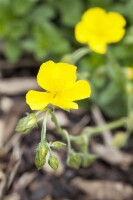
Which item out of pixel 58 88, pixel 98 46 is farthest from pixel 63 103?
pixel 98 46

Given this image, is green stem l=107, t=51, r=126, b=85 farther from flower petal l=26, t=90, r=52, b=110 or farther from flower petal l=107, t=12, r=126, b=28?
flower petal l=26, t=90, r=52, b=110

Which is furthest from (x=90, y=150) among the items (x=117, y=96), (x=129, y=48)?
(x=129, y=48)

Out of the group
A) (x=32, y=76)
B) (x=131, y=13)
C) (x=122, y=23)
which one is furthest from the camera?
(x=32, y=76)

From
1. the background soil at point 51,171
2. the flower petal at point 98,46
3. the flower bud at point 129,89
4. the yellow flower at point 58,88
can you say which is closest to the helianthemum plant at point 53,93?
the yellow flower at point 58,88

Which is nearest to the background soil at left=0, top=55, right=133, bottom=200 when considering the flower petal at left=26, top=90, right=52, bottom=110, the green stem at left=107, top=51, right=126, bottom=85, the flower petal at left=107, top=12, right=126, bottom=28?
→ the green stem at left=107, top=51, right=126, bottom=85

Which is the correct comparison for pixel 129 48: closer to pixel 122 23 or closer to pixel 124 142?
pixel 122 23

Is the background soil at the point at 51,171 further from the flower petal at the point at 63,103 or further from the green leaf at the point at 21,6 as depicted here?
the flower petal at the point at 63,103

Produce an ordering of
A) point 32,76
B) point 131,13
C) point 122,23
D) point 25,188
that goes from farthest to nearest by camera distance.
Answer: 1. point 32,76
2. point 131,13
3. point 122,23
4. point 25,188
